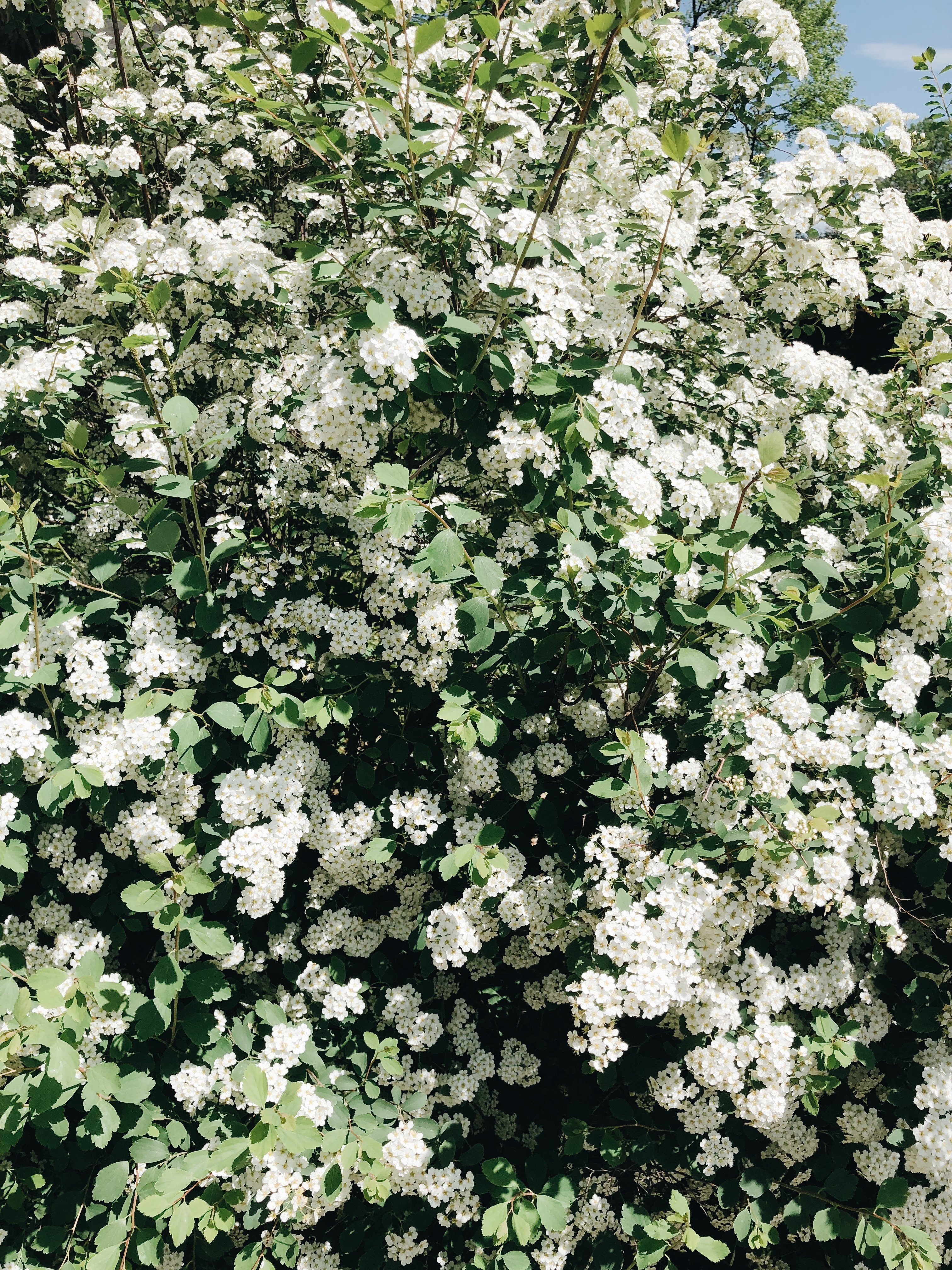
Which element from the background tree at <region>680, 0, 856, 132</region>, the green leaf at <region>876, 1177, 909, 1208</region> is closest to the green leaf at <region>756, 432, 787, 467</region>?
the green leaf at <region>876, 1177, 909, 1208</region>

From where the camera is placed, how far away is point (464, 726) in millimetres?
2291

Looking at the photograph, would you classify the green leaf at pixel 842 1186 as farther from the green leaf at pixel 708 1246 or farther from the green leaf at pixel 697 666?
the green leaf at pixel 697 666

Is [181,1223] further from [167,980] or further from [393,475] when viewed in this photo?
[393,475]

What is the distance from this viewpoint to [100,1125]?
2.25m

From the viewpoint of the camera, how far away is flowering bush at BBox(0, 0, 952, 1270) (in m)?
2.32

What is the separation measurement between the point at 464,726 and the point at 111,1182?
1707 mm

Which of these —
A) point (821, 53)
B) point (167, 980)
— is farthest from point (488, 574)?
point (821, 53)

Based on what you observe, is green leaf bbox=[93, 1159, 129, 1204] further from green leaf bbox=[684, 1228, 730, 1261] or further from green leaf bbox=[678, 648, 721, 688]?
green leaf bbox=[678, 648, 721, 688]

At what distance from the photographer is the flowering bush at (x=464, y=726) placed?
7.61 feet

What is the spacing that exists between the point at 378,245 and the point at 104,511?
139 cm

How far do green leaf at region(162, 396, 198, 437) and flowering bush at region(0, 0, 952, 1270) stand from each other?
185 mm

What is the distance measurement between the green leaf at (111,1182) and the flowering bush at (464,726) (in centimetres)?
1

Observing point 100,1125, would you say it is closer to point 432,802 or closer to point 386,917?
point 386,917

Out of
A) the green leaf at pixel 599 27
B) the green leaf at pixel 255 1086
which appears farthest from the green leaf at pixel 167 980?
the green leaf at pixel 599 27
